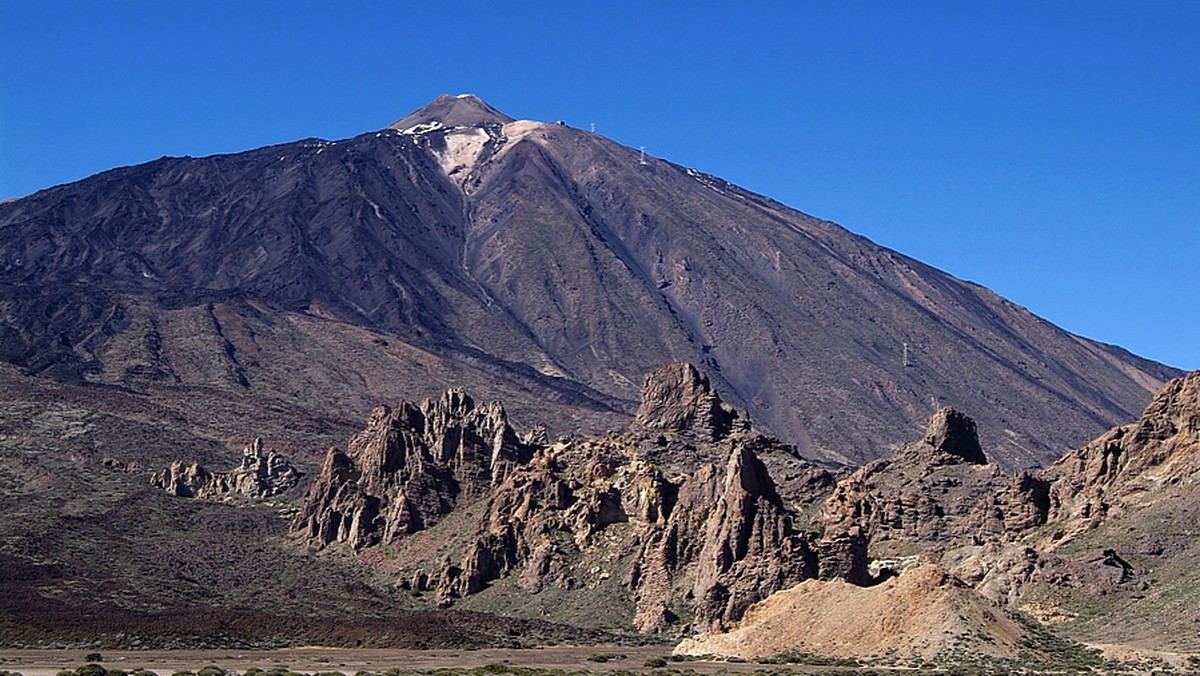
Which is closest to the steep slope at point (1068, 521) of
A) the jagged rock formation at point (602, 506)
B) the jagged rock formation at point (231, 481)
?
the jagged rock formation at point (602, 506)

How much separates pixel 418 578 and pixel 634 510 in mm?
15826

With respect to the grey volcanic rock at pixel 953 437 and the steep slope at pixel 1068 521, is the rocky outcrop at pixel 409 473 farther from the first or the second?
the grey volcanic rock at pixel 953 437

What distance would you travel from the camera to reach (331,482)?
141 m

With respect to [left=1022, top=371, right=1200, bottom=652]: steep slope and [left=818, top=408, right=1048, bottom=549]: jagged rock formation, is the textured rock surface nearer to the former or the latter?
[left=1022, top=371, right=1200, bottom=652]: steep slope

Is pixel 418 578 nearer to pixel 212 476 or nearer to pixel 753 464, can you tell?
pixel 753 464

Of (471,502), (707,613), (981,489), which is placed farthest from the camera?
(471,502)

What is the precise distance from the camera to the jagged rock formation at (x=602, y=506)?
98.2 metres

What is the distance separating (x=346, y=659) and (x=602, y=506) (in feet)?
116

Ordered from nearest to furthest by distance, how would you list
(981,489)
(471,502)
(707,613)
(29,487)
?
(707,613) < (981,489) < (471,502) < (29,487)

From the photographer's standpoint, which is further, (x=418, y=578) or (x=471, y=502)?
(x=471, y=502)

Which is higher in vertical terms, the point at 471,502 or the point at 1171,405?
the point at 1171,405

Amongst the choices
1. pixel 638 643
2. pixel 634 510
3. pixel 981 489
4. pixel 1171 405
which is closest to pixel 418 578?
pixel 634 510

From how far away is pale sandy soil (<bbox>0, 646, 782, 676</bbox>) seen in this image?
79375 mm

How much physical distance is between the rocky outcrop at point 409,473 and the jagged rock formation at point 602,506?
15 centimetres
